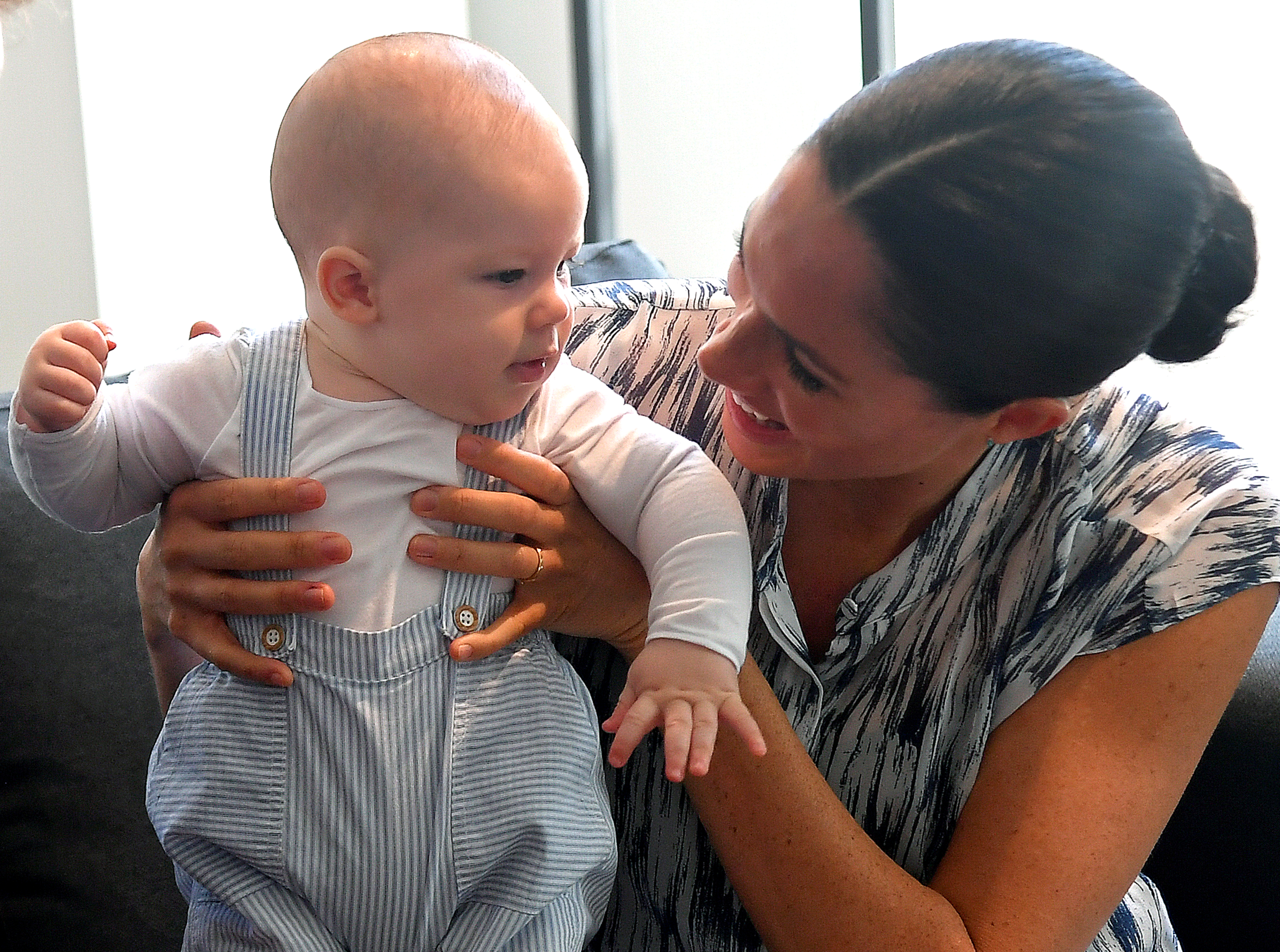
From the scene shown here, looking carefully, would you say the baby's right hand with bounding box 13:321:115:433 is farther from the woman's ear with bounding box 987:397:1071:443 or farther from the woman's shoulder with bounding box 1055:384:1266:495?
the woman's shoulder with bounding box 1055:384:1266:495

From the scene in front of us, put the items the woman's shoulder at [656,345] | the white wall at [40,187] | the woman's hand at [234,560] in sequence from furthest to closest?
the white wall at [40,187] < the woman's shoulder at [656,345] < the woman's hand at [234,560]

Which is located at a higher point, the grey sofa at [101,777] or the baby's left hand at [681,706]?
the baby's left hand at [681,706]

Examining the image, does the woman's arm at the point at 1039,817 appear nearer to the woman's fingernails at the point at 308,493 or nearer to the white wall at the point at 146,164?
the woman's fingernails at the point at 308,493

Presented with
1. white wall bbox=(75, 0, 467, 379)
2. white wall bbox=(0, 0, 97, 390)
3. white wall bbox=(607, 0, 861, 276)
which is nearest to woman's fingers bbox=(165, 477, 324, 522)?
white wall bbox=(75, 0, 467, 379)

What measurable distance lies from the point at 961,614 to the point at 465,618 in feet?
1.66

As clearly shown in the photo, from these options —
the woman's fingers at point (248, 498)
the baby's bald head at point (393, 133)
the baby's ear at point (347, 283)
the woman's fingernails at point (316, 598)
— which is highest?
the baby's bald head at point (393, 133)

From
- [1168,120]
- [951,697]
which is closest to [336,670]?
[951,697]

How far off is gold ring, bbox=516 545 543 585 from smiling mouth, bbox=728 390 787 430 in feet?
0.78

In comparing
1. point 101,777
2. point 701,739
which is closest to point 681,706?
point 701,739

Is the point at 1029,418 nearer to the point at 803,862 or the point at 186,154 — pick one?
the point at 803,862

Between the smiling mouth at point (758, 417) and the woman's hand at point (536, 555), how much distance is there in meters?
0.17

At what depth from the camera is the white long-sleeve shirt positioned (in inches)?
39.1

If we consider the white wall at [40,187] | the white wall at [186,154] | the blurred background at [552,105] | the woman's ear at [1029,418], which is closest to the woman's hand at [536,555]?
the woman's ear at [1029,418]

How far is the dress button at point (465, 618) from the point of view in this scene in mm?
1006
